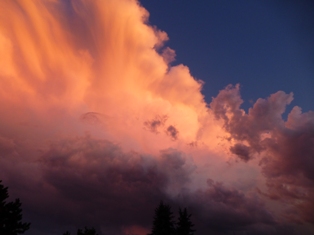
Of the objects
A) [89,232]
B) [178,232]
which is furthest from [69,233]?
[178,232]

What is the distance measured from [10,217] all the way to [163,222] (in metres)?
29.6

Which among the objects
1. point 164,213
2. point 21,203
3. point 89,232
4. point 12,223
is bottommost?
point 12,223

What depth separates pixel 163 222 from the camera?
58.8 m

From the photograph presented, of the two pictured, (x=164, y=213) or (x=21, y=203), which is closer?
(x=21, y=203)

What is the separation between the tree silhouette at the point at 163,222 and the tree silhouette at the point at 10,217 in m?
27.0

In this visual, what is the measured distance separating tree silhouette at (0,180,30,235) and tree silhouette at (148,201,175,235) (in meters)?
27.0

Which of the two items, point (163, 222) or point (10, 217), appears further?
point (163, 222)

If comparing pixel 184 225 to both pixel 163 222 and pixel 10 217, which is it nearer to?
pixel 163 222

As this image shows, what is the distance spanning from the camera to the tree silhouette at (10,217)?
120 feet

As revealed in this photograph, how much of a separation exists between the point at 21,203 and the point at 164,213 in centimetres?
2879

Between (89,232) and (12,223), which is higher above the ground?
(89,232)

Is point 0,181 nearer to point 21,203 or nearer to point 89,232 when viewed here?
point 21,203

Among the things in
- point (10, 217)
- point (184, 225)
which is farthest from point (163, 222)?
point (10, 217)

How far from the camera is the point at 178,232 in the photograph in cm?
6047
